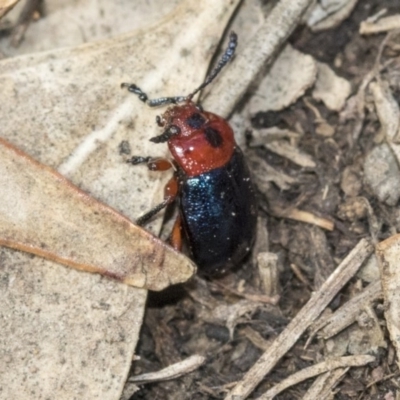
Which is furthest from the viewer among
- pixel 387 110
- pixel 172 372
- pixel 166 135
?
pixel 387 110

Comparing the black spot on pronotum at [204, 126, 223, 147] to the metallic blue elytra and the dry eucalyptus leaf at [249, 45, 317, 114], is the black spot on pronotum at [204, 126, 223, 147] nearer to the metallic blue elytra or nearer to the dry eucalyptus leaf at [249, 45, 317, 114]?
the metallic blue elytra

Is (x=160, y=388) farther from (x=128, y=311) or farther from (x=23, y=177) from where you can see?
(x=23, y=177)

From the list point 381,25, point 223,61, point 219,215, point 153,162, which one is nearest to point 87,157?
point 153,162

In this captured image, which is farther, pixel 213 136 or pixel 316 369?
pixel 213 136

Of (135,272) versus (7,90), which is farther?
(7,90)

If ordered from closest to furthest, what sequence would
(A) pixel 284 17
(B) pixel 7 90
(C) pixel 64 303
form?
1. (C) pixel 64 303
2. (B) pixel 7 90
3. (A) pixel 284 17

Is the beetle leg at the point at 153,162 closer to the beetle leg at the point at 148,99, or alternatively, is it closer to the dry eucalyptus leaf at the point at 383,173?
the beetle leg at the point at 148,99

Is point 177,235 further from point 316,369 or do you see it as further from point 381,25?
point 381,25

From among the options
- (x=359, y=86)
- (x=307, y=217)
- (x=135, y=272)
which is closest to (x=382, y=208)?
(x=307, y=217)
